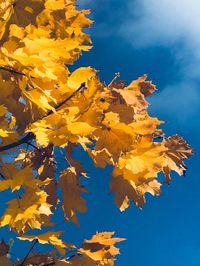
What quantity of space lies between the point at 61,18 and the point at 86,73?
1.29 meters

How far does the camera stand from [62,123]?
2371 mm

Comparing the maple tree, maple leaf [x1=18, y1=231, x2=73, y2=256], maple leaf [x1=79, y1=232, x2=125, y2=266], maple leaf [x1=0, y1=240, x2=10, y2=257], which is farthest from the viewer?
maple leaf [x1=0, y1=240, x2=10, y2=257]

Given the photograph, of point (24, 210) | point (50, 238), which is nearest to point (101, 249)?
point (50, 238)

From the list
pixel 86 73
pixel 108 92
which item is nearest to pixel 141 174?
pixel 108 92

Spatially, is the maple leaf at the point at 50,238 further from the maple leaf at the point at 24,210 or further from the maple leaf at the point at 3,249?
the maple leaf at the point at 3,249

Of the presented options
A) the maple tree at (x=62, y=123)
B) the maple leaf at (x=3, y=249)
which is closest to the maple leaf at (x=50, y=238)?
the maple tree at (x=62, y=123)

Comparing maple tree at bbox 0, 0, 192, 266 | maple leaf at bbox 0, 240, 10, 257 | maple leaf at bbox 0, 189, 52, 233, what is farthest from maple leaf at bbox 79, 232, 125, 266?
maple leaf at bbox 0, 189, 52, 233

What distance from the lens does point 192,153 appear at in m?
3.60

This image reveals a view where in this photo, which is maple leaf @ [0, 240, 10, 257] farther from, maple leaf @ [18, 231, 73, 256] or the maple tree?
maple leaf @ [18, 231, 73, 256]

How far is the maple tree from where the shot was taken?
2270mm

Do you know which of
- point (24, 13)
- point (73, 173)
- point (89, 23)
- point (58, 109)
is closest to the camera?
point (24, 13)

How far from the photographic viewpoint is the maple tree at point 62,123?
227 centimetres

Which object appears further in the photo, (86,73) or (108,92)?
(108,92)

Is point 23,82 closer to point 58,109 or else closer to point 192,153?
point 58,109
